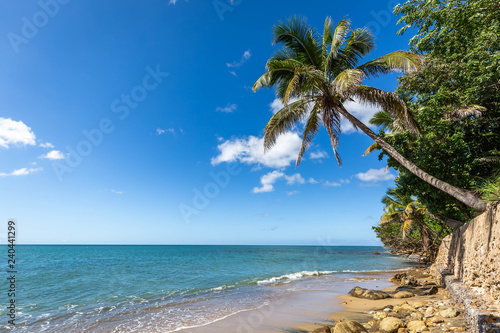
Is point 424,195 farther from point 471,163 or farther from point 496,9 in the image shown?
point 496,9

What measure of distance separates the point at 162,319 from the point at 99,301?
5502 mm

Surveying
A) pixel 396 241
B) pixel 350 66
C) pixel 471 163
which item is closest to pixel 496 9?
pixel 350 66

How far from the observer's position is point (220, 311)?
10336 mm

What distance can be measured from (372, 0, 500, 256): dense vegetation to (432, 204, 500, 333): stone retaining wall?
2.55 m

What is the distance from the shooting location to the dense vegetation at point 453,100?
27.4 feet

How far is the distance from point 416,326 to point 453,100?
795 centimetres

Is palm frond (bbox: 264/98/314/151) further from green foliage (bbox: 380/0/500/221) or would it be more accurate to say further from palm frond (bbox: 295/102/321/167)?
green foliage (bbox: 380/0/500/221)

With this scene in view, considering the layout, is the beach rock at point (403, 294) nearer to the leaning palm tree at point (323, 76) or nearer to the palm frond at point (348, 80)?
the leaning palm tree at point (323, 76)

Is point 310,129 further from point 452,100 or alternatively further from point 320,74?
point 452,100

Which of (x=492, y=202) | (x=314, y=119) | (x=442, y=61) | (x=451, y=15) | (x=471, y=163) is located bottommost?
(x=492, y=202)

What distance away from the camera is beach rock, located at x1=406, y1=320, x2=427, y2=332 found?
6.36m

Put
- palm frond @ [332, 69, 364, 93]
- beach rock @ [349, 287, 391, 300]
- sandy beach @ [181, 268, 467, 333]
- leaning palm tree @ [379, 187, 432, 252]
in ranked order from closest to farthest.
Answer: palm frond @ [332, 69, 364, 93] → sandy beach @ [181, 268, 467, 333] → beach rock @ [349, 287, 391, 300] → leaning palm tree @ [379, 187, 432, 252]

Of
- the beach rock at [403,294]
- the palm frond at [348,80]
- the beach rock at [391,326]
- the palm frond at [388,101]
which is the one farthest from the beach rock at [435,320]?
the palm frond at [348,80]

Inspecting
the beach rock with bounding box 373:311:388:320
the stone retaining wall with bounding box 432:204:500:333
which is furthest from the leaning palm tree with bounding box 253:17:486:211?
the beach rock with bounding box 373:311:388:320
